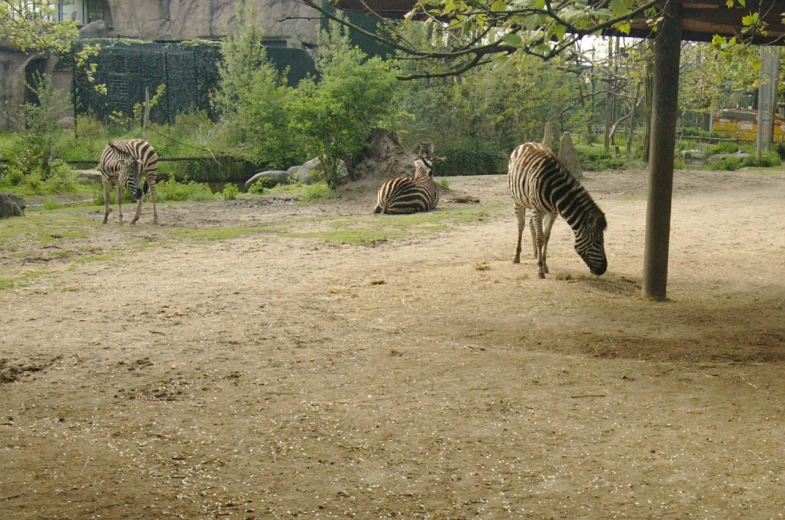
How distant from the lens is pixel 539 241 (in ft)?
28.8

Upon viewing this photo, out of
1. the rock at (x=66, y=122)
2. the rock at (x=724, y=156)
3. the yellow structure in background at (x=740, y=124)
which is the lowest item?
the rock at (x=724, y=156)

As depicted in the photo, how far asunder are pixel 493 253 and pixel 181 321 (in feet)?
15.8

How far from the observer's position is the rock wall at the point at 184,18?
4238 cm

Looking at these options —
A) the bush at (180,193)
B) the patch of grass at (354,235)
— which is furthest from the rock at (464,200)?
the bush at (180,193)

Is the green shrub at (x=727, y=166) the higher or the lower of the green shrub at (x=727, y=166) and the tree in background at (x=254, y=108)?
the lower

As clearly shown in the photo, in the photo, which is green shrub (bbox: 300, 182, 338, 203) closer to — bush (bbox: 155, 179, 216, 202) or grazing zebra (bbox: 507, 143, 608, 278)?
bush (bbox: 155, 179, 216, 202)

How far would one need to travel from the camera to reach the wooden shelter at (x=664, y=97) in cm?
716

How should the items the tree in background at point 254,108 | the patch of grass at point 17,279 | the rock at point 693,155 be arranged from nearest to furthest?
the patch of grass at point 17,279
the tree in background at point 254,108
the rock at point 693,155

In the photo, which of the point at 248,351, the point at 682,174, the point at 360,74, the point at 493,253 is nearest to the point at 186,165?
the point at 360,74

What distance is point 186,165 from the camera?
25.6 meters

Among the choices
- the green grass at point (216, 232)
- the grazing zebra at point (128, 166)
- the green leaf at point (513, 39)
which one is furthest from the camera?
the grazing zebra at point (128, 166)

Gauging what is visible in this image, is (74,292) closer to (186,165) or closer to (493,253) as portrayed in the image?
(493,253)

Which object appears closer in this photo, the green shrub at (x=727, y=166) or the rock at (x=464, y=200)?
the rock at (x=464, y=200)

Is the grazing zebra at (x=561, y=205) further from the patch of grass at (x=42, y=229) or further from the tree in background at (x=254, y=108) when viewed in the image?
the tree in background at (x=254, y=108)
